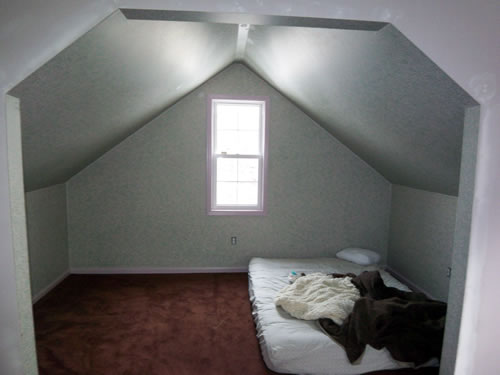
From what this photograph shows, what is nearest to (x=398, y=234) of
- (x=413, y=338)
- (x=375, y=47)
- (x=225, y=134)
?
(x=413, y=338)

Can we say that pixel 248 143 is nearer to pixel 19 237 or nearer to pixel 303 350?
pixel 303 350

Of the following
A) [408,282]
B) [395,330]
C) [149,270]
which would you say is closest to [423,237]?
[408,282]

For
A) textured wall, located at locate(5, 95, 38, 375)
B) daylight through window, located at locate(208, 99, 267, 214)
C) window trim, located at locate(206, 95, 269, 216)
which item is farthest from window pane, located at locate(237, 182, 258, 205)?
textured wall, located at locate(5, 95, 38, 375)

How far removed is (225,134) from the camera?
3756 mm

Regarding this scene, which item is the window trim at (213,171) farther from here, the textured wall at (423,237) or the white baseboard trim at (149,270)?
the textured wall at (423,237)

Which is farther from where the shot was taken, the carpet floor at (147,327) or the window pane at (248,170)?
the window pane at (248,170)

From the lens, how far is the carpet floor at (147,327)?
2086 mm

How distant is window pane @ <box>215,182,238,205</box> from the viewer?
12.5 ft

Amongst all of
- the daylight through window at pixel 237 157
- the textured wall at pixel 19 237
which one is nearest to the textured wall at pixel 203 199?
the daylight through window at pixel 237 157

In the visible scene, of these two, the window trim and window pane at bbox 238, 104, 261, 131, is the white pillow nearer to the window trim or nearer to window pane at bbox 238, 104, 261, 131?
the window trim

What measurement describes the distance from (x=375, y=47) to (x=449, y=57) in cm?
40

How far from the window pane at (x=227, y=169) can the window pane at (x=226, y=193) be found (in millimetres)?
63

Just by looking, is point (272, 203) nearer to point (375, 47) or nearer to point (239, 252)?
point (239, 252)

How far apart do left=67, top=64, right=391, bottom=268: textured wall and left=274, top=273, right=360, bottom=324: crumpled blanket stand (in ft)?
3.58
